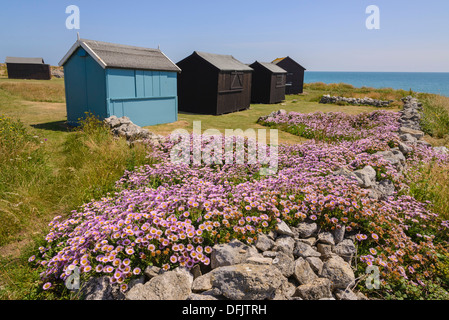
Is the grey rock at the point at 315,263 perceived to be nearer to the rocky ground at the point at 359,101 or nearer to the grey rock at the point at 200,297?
the grey rock at the point at 200,297

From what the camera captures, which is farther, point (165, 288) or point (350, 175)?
point (350, 175)

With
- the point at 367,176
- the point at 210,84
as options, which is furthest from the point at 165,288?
the point at 210,84

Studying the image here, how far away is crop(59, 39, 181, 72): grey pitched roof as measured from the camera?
12539 mm

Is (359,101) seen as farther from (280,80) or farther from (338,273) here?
(338,273)

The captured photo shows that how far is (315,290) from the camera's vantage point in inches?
123

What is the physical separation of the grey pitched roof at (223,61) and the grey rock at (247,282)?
1671cm

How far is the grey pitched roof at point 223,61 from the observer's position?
18.9m

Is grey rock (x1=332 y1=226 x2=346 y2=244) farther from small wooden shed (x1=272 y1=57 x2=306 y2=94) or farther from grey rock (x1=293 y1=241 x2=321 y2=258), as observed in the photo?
small wooden shed (x1=272 y1=57 x2=306 y2=94)

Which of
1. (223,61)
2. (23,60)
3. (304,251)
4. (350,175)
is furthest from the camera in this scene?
(23,60)

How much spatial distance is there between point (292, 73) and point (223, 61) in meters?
18.4

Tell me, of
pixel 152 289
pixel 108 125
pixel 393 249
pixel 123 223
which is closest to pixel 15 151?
pixel 108 125

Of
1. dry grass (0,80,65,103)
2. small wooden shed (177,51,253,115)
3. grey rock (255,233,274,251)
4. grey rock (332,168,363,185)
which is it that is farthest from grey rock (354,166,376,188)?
dry grass (0,80,65,103)

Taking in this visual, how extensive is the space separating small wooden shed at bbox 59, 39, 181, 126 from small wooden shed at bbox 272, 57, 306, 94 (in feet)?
77.7

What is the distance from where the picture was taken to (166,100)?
15.6m
